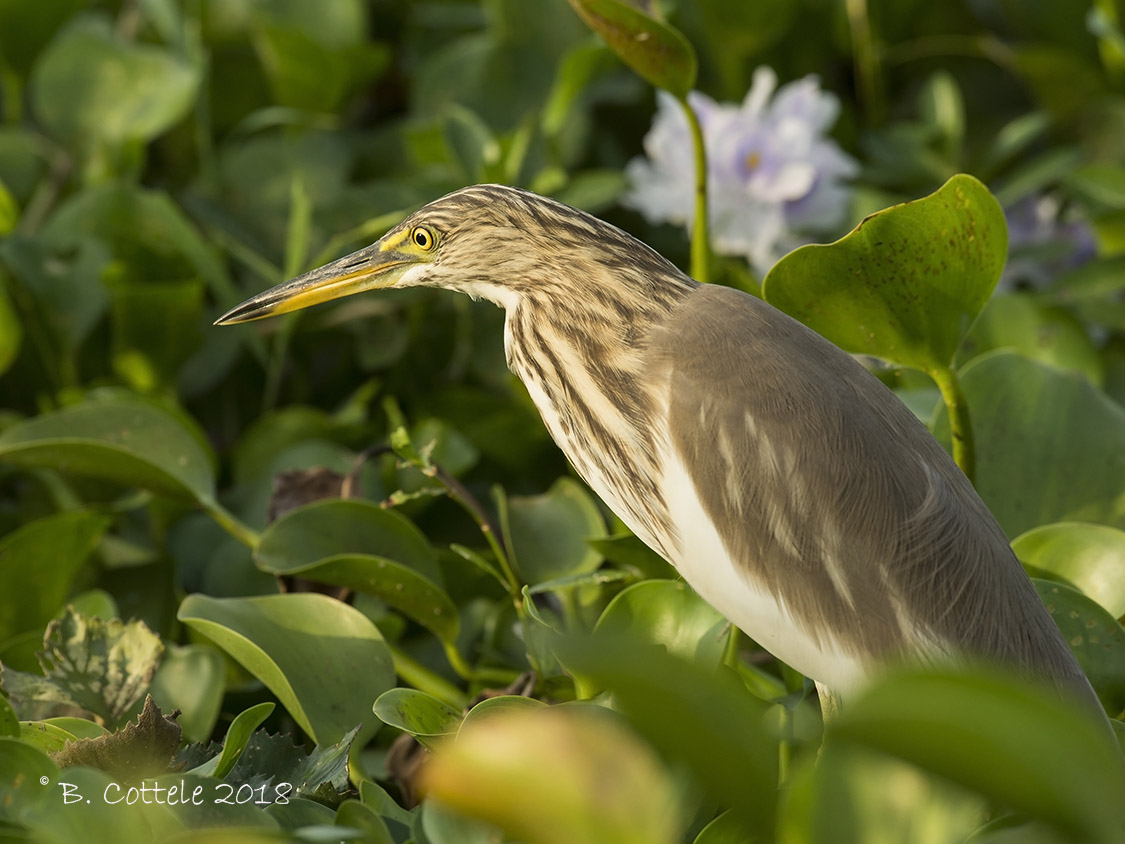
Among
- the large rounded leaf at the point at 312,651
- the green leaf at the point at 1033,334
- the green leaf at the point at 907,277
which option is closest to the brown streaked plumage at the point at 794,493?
the green leaf at the point at 907,277

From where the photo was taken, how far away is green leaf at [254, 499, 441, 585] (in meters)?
1.40

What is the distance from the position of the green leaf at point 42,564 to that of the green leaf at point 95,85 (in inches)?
35.4

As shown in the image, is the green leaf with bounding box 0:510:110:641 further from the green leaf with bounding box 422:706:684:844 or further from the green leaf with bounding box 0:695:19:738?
the green leaf with bounding box 422:706:684:844

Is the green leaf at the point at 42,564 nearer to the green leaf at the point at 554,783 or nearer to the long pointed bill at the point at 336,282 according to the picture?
the long pointed bill at the point at 336,282

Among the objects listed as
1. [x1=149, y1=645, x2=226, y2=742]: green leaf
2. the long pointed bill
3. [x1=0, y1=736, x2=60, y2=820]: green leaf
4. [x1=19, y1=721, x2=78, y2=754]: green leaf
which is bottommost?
[x1=149, y1=645, x2=226, y2=742]: green leaf

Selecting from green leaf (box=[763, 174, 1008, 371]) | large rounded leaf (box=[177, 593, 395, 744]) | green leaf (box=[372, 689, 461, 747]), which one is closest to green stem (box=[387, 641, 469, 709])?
large rounded leaf (box=[177, 593, 395, 744])

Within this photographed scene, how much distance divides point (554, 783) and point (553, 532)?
2.99 feet

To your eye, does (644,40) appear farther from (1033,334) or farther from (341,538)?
(1033,334)

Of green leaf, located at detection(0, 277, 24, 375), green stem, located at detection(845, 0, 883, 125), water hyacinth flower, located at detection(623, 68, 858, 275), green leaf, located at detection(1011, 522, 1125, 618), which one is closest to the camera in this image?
green leaf, located at detection(1011, 522, 1125, 618)

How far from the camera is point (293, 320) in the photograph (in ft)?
6.27

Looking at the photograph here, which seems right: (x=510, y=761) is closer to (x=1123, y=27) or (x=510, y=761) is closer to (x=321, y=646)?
(x=321, y=646)

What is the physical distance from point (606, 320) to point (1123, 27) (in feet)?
4.98

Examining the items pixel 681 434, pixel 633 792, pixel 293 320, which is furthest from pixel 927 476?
pixel 293 320

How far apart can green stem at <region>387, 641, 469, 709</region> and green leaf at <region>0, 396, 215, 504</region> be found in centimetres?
34
